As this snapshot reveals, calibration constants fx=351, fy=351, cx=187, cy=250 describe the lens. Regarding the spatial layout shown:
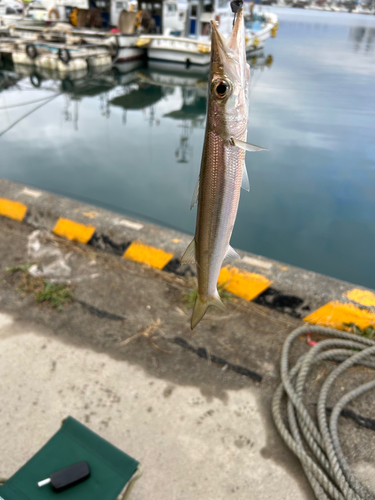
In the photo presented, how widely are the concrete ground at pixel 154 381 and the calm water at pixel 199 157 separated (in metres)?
2.66

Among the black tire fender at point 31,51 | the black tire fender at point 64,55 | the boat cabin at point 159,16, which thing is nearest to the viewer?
the black tire fender at point 64,55

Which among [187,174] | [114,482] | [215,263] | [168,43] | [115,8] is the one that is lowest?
[187,174]

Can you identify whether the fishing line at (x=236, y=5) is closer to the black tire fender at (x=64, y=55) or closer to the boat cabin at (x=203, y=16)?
the black tire fender at (x=64, y=55)

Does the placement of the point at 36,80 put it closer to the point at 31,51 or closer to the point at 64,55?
the point at 64,55

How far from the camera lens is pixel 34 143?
9.02 m

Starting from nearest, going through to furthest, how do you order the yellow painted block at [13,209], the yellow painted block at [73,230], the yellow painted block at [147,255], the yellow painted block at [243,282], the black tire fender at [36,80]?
the yellow painted block at [243,282]
the yellow painted block at [147,255]
the yellow painted block at [73,230]
the yellow painted block at [13,209]
the black tire fender at [36,80]

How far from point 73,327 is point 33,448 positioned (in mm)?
1117

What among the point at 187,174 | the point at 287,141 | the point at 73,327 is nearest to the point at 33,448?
the point at 73,327

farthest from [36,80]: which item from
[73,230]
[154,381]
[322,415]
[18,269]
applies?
[322,415]

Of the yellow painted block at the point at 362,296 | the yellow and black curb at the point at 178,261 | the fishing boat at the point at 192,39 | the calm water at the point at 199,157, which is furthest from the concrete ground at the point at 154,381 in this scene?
the fishing boat at the point at 192,39

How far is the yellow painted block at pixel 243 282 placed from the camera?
347 cm

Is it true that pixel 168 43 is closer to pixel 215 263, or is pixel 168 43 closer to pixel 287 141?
pixel 287 141

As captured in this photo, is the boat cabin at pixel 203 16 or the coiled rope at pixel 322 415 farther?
the boat cabin at pixel 203 16

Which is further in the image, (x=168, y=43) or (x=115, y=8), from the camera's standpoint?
(x=115, y=8)
